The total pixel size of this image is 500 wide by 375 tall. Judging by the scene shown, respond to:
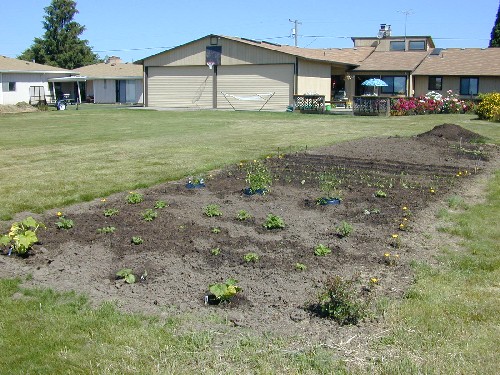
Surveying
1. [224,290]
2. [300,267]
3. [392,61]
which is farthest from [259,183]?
[392,61]

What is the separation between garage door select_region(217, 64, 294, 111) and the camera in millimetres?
41906

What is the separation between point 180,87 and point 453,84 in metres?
19.3

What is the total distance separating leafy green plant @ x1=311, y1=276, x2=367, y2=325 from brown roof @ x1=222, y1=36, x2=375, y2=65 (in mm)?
36657

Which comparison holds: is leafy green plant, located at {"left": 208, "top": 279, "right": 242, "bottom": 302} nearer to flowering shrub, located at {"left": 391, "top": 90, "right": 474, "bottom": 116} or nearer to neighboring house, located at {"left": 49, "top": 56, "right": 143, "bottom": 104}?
flowering shrub, located at {"left": 391, "top": 90, "right": 474, "bottom": 116}

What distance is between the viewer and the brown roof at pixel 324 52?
42.8m

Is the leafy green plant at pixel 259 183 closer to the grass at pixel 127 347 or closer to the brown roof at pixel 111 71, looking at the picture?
the grass at pixel 127 347

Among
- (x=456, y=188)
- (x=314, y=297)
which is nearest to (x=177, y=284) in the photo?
(x=314, y=297)

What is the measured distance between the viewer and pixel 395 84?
155ft

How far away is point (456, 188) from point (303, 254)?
5231 mm

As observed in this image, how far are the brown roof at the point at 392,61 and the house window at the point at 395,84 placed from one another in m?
0.79

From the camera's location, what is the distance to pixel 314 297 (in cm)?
578

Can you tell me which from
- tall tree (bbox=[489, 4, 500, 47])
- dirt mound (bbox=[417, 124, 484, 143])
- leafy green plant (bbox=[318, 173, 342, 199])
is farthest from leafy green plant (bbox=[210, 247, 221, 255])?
tall tree (bbox=[489, 4, 500, 47])

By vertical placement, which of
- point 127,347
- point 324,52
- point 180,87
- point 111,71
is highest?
point 324,52

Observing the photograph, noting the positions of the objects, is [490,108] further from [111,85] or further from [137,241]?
[111,85]
